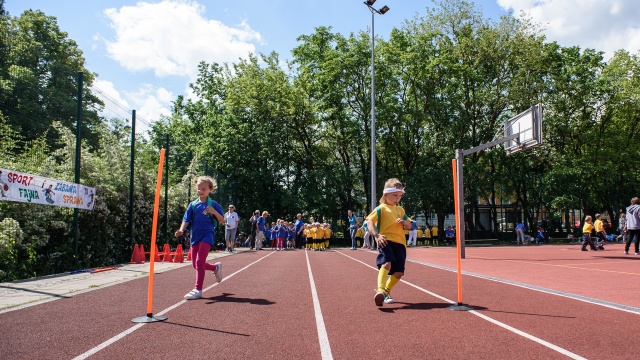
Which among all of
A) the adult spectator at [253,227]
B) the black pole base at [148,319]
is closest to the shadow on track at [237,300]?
the black pole base at [148,319]

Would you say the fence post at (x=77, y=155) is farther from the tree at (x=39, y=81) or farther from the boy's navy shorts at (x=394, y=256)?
the boy's navy shorts at (x=394, y=256)

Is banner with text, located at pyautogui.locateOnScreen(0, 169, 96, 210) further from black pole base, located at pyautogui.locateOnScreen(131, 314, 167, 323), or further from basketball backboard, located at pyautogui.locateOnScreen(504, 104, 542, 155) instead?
basketball backboard, located at pyautogui.locateOnScreen(504, 104, 542, 155)

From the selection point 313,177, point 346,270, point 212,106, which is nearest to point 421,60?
point 313,177

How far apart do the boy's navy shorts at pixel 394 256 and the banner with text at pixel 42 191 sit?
7.85m

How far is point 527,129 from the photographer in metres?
20.7

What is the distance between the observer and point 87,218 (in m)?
14.0

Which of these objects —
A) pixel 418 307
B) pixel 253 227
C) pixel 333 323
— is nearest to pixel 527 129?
pixel 253 227

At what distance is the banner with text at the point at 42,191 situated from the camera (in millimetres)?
10164

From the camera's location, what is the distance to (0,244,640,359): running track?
4672 mm

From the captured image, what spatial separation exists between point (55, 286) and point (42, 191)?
112 inches

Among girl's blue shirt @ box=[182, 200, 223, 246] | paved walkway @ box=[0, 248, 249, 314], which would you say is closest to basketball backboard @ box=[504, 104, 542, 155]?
paved walkway @ box=[0, 248, 249, 314]

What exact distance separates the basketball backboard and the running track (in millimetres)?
11116

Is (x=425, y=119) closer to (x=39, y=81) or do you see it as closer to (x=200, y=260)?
(x=39, y=81)

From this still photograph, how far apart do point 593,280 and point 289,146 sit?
31.8 metres
